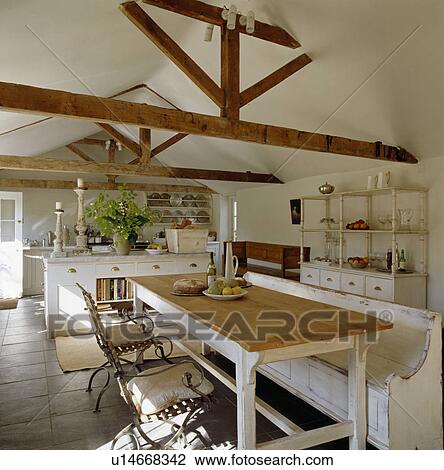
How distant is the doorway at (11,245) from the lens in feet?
23.5

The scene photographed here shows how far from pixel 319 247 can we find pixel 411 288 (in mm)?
1978

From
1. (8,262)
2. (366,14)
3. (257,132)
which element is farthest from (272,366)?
(8,262)

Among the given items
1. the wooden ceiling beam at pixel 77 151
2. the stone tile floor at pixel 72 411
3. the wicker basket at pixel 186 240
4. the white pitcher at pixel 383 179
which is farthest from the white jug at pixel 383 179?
the wooden ceiling beam at pixel 77 151

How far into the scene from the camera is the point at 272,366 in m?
2.86

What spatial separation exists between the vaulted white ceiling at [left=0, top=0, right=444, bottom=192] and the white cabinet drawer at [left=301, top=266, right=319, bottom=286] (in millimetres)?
1531

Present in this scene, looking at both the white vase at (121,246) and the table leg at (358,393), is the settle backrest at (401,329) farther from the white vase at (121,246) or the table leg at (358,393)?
the white vase at (121,246)

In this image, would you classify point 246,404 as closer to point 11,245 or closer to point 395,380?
point 395,380

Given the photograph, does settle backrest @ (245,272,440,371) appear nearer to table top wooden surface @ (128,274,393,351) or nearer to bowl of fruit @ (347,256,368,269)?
table top wooden surface @ (128,274,393,351)

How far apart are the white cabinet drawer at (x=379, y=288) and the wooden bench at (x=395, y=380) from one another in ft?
6.48

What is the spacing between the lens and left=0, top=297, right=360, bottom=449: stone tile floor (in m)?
2.26

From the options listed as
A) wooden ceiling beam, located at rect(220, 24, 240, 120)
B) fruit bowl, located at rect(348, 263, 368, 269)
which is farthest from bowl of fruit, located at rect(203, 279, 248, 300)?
fruit bowl, located at rect(348, 263, 368, 269)

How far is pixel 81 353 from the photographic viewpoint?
12.6 ft

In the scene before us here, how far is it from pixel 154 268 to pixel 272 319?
3.09m

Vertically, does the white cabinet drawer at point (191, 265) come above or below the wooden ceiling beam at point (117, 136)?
below
